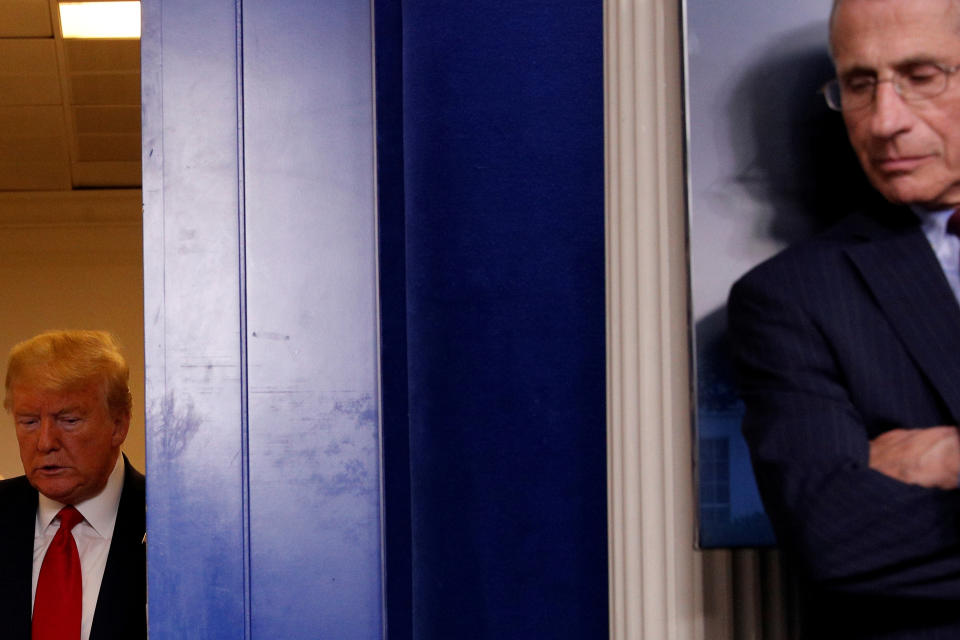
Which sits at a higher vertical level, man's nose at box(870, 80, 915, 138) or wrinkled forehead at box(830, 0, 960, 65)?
wrinkled forehead at box(830, 0, 960, 65)

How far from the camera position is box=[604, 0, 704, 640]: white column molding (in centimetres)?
136

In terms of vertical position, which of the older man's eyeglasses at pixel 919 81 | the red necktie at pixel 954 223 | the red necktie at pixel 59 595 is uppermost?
the older man's eyeglasses at pixel 919 81

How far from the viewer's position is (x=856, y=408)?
1.11m

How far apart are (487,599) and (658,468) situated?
0.56m

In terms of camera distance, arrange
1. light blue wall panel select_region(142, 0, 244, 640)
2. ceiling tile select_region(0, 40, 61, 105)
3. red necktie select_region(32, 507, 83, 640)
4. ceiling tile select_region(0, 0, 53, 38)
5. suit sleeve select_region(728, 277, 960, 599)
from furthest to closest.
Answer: ceiling tile select_region(0, 40, 61, 105) → ceiling tile select_region(0, 0, 53, 38) → red necktie select_region(32, 507, 83, 640) → light blue wall panel select_region(142, 0, 244, 640) → suit sleeve select_region(728, 277, 960, 599)

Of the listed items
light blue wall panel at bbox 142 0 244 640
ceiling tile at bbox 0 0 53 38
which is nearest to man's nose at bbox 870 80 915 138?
light blue wall panel at bbox 142 0 244 640

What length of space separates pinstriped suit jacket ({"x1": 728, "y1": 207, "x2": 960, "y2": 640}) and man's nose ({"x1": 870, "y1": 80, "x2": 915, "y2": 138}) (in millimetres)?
86

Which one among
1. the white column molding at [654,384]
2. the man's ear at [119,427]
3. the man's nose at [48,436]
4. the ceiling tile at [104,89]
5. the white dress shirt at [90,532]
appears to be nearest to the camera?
the white column molding at [654,384]

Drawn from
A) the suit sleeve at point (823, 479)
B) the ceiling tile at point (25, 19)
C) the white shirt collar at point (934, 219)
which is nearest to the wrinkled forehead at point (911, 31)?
the white shirt collar at point (934, 219)

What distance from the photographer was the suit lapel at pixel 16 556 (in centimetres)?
232

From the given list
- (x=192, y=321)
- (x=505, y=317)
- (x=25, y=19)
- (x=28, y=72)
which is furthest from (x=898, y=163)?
(x=28, y=72)

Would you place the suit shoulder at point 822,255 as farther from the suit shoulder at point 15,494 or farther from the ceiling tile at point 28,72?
the ceiling tile at point 28,72

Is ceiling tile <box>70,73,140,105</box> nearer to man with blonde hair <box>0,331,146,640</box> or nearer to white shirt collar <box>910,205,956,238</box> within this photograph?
man with blonde hair <box>0,331,146,640</box>

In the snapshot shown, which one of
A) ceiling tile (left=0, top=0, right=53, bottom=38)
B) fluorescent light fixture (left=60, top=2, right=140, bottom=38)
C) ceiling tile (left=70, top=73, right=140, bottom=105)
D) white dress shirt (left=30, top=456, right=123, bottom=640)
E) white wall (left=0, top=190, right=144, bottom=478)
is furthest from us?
white wall (left=0, top=190, right=144, bottom=478)
